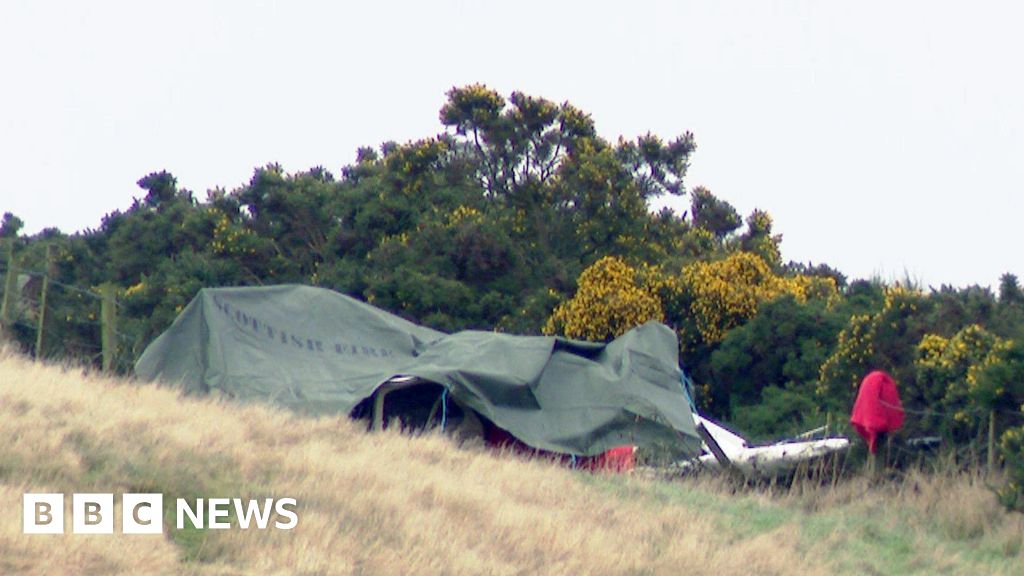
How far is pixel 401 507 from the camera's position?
9289 mm

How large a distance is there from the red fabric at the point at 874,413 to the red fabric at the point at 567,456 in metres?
2.28

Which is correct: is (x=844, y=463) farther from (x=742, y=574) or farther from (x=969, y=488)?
(x=742, y=574)

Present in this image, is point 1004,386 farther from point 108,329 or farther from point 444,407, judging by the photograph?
point 108,329

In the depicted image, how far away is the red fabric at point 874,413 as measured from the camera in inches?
579

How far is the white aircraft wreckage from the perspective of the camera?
1491 cm

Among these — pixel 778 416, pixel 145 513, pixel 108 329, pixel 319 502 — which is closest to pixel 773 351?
pixel 778 416

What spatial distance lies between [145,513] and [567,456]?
7228 mm

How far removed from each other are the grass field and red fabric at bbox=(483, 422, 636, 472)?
1408 millimetres

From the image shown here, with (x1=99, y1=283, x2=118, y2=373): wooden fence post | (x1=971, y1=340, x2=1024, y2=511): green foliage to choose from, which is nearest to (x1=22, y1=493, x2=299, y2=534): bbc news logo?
(x1=971, y1=340, x2=1024, y2=511): green foliage

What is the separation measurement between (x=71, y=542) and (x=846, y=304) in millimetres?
16349

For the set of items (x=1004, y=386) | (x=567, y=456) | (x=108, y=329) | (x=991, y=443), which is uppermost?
(x=108, y=329)

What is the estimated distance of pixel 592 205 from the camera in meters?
26.2

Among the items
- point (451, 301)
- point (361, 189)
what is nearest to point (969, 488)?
point (451, 301)

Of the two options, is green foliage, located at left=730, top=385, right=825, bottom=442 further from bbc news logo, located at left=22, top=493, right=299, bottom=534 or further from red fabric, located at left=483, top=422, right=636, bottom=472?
bbc news logo, located at left=22, top=493, right=299, bottom=534
